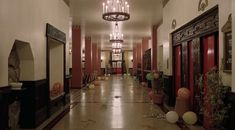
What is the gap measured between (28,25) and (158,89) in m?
6.04

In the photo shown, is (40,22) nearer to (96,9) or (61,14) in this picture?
(61,14)

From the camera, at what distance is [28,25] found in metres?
5.33

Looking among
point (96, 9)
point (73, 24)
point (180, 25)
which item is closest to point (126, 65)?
point (73, 24)

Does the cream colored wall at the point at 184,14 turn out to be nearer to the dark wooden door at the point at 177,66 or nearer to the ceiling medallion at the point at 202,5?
the ceiling medallion at the point at 202,5

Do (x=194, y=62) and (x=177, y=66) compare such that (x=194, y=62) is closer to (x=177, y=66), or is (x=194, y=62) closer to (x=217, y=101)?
(x=177, y=66)

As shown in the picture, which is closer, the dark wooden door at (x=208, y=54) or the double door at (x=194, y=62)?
the dark wooden door at (x=208, y=54)

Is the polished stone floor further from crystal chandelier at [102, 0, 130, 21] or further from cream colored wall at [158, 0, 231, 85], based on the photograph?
crystal chandelier at [102, 0, 130, 21]

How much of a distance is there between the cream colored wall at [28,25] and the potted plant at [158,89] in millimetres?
4421

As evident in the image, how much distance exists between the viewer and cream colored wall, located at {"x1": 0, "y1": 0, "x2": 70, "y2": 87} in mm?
4191

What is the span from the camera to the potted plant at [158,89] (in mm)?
9297

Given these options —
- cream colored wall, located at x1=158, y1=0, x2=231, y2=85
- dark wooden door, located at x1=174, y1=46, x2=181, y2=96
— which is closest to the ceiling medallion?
cream colored wall, located at x1=158, y1=0, x2=231, y2=85

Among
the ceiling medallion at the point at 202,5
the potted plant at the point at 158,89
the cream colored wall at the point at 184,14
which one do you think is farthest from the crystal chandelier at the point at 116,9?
the potted plant at the point at 158,89

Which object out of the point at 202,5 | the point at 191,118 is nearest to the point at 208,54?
the point at 202,5

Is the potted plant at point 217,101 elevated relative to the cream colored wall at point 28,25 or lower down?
lower down
